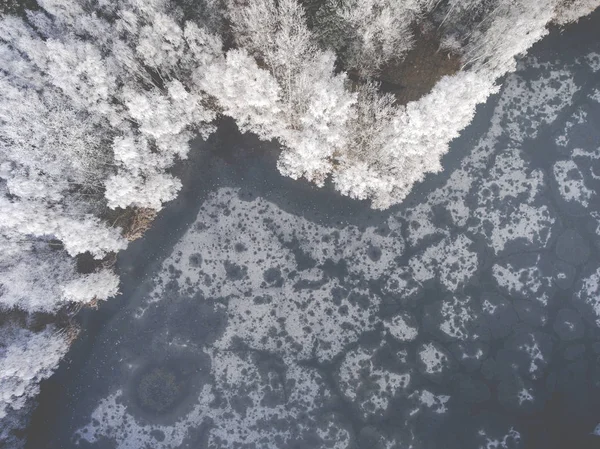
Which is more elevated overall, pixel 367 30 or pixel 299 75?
pixel 367 30

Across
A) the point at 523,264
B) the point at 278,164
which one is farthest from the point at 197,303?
the point at 523,264

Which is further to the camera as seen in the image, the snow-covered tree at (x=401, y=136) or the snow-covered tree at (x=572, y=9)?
the snow-covered tree at (x=572, y=9)

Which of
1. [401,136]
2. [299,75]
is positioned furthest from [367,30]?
[401,136]

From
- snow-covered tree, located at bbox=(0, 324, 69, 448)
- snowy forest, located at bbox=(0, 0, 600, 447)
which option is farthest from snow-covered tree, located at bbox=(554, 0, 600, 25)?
snow-covered tree, located at bbox=(0, 324, 69, 448)

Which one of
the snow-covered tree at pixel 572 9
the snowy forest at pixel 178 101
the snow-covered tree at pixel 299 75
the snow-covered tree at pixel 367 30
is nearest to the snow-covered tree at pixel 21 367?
the snowy forest at pixel 178 101

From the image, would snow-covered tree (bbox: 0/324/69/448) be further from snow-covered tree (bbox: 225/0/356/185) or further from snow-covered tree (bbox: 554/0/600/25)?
snow-covered tree (bbox: 554/0/600/25)

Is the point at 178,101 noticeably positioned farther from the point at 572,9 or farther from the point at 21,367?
the point at 572,9

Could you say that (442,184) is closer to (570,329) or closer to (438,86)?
(438,86)

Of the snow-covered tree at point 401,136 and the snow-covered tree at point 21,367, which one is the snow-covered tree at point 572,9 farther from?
the snow-covered tree at point 21,367
